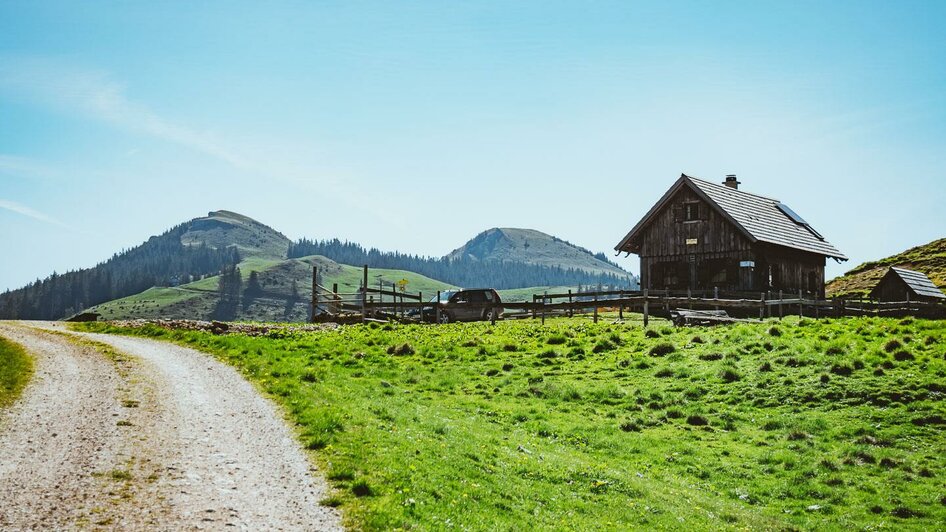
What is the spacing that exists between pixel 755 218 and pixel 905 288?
11005mm

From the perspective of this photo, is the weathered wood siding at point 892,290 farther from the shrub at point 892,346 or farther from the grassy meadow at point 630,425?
the shrub at point 892,346

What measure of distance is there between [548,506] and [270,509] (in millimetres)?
4981

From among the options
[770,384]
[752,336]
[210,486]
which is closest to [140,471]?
[210,486]

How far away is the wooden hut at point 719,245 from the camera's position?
153 ft

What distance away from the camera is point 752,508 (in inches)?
542

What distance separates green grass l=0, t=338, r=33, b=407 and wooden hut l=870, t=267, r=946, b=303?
49.5 m

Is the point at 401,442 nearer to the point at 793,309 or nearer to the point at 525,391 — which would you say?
the point at 525,391

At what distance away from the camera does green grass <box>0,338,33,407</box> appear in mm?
16745

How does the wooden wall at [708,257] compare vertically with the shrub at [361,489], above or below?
above

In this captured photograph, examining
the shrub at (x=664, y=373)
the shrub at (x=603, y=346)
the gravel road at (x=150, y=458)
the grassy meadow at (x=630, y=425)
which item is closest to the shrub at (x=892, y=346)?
the grassy meadow at (x=630, y=425)

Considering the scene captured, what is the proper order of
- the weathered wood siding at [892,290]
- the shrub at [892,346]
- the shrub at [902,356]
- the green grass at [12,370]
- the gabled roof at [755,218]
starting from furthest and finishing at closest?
the gabled roof at [755,218]
the weathered wood siding at [892,290]
the shrub at [892,346]
the shrub at [902,356]
the green grass at [12,370]

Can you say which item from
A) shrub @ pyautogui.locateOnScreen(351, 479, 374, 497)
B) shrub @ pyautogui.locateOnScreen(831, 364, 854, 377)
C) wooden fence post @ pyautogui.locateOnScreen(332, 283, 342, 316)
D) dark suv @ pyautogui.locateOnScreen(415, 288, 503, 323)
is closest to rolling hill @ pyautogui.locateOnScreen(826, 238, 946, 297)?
dark suv @ pyautogui.locateOnScreen(415, 288, 503, 323)

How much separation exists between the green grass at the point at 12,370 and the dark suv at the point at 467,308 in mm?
27817

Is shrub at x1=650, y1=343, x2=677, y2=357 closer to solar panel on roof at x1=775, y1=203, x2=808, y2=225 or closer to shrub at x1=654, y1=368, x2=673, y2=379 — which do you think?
shrub at x1=654, y1=368, x2=673, y2=379
